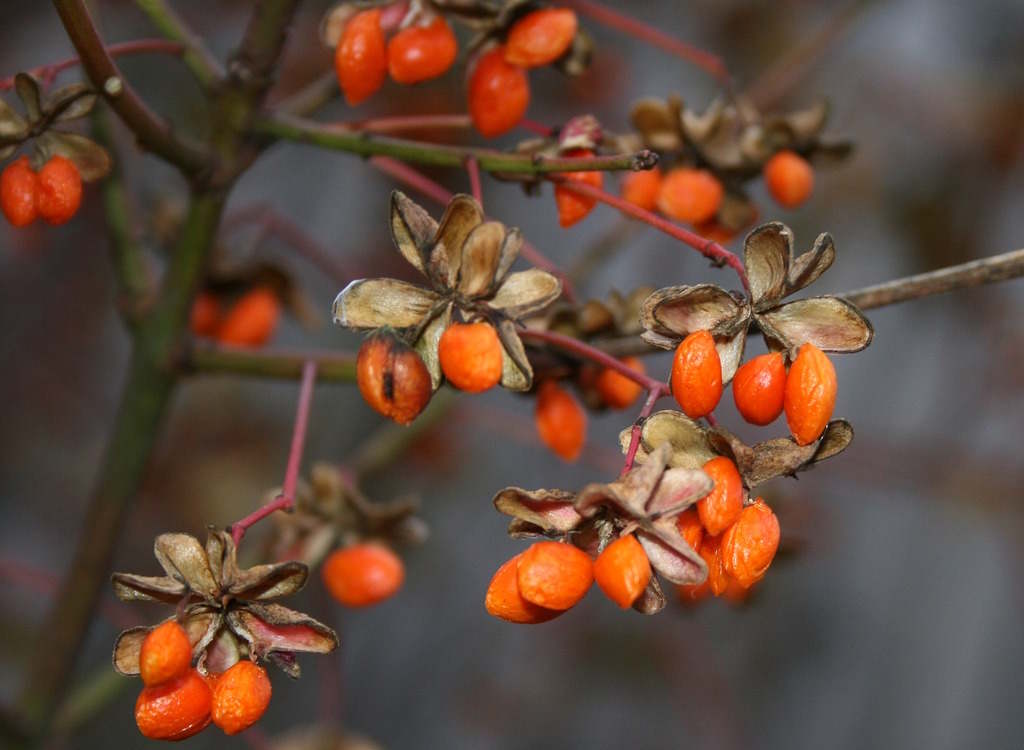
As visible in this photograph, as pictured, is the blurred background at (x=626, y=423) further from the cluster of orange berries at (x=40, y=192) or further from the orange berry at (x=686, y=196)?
the cluster of orange berries at (x=40, y=192)

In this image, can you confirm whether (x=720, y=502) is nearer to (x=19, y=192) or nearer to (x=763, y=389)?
(x=763, y=389)

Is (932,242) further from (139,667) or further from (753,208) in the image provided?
(139,667)

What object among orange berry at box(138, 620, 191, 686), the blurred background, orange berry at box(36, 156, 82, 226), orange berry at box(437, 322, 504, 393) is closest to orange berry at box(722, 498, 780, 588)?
orange berry at box(437, 322, 504, 393)

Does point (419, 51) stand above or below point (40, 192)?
above

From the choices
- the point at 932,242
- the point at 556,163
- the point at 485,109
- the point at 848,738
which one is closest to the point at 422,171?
the point at 932,242

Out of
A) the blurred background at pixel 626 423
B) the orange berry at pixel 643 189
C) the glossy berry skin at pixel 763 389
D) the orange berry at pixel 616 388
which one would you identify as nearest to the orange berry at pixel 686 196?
the orange berry at pixel 643 189

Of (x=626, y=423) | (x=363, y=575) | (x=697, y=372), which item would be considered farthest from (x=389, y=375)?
(x=626, y=423)
